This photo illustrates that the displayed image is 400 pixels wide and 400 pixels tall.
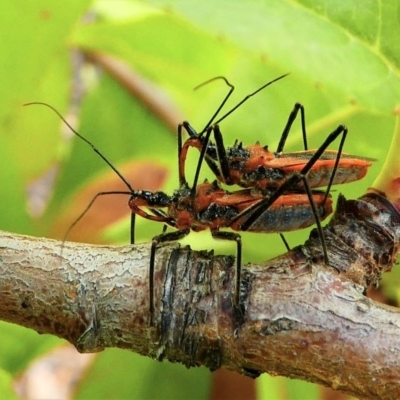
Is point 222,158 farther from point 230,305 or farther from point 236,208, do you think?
point 230,305

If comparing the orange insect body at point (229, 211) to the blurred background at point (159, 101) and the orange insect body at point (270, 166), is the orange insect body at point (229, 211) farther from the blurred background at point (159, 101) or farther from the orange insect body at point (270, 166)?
the blurred background at point (159, 101)

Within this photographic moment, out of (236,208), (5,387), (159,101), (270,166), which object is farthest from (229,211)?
(159,101)

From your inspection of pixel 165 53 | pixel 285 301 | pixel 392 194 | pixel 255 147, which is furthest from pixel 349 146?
pixel 165 53

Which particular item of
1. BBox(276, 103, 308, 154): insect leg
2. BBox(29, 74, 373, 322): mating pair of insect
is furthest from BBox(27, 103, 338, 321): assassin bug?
BBox(276, 103, 308, 154): insect leg

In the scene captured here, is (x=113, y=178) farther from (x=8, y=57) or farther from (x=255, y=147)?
(x=255, y=147)

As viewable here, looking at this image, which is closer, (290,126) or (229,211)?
(229,211)

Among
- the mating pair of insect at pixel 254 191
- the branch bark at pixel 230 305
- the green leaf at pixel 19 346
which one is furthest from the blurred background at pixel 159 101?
the branch bark at pixel 230 305

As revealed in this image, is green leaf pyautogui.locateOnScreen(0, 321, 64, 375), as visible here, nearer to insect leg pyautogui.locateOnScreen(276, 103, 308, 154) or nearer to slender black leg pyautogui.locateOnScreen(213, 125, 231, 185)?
slender black leg pyautogui.locateOnScreen(213, 125, 231, 185)
